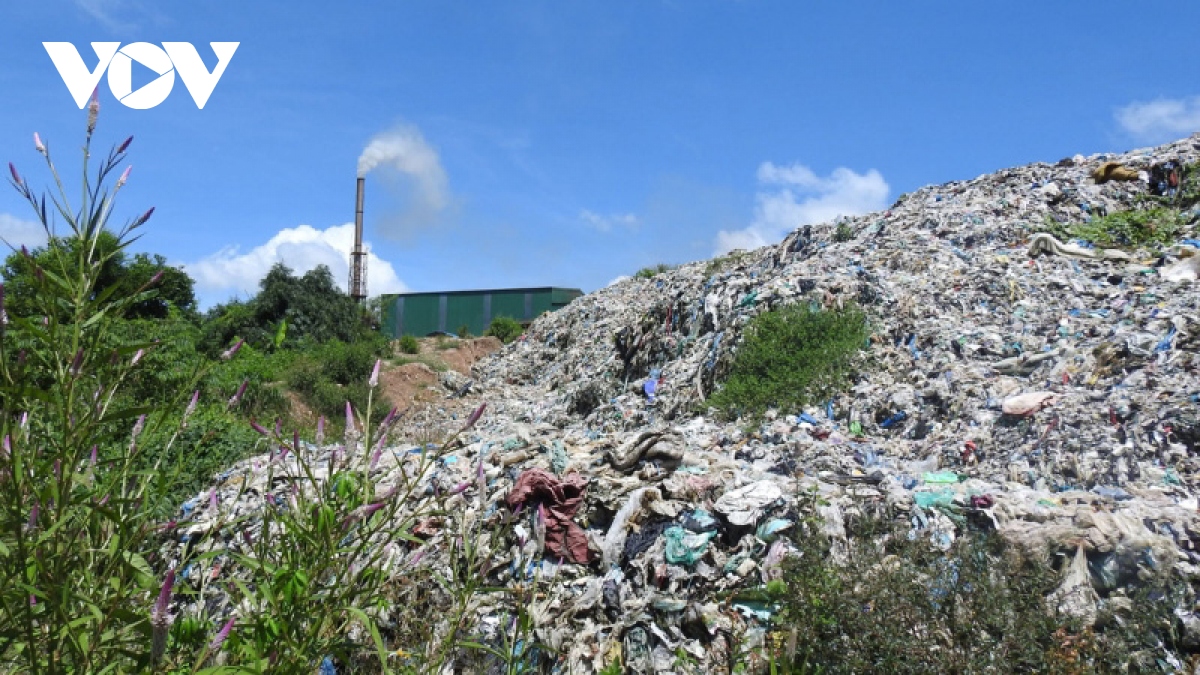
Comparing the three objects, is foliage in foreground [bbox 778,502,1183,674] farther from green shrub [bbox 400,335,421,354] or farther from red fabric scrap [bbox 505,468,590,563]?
green shrub [bbox 400,335,421,354]

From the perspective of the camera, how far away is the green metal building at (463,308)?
2675 centimetres

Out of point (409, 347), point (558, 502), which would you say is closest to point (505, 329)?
point (409, 347)

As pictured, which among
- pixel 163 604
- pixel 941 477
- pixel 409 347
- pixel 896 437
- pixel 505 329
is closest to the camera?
pixel 163 604

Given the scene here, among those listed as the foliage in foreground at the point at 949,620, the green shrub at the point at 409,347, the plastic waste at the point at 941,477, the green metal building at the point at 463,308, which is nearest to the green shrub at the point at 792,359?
the plastic waste at the point at 941,477

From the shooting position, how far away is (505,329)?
24344 millimetres

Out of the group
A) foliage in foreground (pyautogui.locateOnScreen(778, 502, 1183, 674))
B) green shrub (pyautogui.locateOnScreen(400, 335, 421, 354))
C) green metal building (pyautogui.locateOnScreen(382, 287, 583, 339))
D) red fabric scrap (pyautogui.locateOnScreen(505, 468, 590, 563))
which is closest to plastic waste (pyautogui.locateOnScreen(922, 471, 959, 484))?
foliage in foreground (pyautogui.locateOnScreen(778, 502, 1183, 674))

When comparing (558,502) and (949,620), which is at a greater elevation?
(558,502)

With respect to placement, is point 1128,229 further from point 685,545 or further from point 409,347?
point 409,347

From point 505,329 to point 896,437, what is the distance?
1845cm

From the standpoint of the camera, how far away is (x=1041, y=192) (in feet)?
36.5

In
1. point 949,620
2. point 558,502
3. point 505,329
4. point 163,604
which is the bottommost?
point 949,620

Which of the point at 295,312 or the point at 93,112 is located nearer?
the point at 93,112

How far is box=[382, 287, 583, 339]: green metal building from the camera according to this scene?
26.8m

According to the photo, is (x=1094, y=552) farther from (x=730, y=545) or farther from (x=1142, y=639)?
(x=730, y=545)
